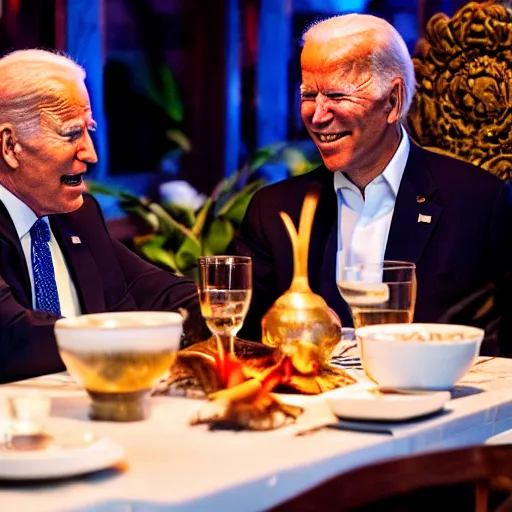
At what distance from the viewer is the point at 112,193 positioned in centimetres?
488

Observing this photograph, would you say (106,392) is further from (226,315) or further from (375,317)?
(375,317)

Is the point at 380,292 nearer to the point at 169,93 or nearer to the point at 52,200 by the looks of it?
the point at 52,200

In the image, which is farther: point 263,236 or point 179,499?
point 263,236

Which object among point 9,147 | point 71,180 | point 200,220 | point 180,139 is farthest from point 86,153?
point 180,139

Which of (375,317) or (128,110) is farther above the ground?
(128,110)

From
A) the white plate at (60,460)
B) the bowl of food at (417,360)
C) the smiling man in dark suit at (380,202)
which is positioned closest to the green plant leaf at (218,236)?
the smiling man in dark suit at (380,202)

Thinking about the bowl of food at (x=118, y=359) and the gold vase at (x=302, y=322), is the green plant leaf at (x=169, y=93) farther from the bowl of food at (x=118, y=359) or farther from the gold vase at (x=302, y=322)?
the bowl of food at (x=118, y=359)

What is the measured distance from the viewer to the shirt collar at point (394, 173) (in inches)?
132

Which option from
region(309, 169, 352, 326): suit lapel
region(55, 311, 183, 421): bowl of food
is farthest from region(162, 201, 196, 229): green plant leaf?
region(55, 311, 183, 421): bowl of food

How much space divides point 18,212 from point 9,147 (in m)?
0.18

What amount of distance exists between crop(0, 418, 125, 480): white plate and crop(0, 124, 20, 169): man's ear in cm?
157

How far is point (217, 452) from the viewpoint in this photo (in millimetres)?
1625

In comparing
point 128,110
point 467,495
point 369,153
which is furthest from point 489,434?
point 128,110

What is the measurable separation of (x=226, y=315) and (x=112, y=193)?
2770mm
